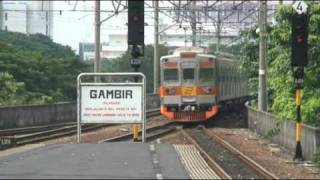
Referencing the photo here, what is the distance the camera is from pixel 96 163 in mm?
15734

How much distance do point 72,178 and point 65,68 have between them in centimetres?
4116

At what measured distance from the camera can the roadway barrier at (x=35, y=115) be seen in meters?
30.0

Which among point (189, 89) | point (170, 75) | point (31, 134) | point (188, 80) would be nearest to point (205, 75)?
point (188, 80)

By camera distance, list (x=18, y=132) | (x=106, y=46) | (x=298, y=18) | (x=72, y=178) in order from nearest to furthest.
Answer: (x=72, y=178), (x=298, y=18), (x=18, y=132), (x=106, y=46)

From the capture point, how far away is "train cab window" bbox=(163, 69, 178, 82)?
33.2 m

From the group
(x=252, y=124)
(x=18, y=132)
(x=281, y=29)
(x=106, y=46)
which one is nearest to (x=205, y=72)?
(x=252, y=124)

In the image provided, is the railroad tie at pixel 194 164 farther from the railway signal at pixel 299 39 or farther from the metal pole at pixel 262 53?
the metal pole at pixel 262 53

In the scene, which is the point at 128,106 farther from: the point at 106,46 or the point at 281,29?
the point at 106,46

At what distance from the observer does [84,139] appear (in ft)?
85.6

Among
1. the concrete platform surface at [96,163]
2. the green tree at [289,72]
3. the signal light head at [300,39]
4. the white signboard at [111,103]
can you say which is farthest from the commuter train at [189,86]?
the signal light head at [300,39]

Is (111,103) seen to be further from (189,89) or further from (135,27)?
(189,89)

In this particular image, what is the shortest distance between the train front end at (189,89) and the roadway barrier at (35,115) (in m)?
5.28

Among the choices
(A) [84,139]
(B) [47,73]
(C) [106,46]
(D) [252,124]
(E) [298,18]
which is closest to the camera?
(E) [298,18]

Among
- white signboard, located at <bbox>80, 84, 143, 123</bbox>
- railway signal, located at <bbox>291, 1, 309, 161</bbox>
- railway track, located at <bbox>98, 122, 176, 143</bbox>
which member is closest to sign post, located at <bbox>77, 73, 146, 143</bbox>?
white signboard, located at <bbox>80, 84, 143, 123</bbox>
